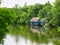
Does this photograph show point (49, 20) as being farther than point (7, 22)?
Yes

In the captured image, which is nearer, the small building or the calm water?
the calm water

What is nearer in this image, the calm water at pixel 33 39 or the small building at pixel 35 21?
the calm water at pixel 33 39

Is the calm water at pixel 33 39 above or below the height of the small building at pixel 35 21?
below

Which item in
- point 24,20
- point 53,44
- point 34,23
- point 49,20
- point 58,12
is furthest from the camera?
point 24,20

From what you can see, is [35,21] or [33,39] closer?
[33,39]

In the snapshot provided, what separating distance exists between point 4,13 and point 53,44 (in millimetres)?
11578

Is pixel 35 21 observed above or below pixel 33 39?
above

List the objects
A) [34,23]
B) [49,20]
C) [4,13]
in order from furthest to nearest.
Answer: [34,23], [49,20], [4,13]

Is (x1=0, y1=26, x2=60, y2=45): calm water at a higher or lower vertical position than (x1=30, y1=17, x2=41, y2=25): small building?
lower

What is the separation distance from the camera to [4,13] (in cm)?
1691

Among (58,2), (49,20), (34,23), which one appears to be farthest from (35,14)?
(58,2)

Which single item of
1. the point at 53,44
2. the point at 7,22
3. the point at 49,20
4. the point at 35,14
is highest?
the point at 35,14

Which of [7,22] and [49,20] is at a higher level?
[49,20]

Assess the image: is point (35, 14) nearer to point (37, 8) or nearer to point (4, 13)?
point (37, 8)
